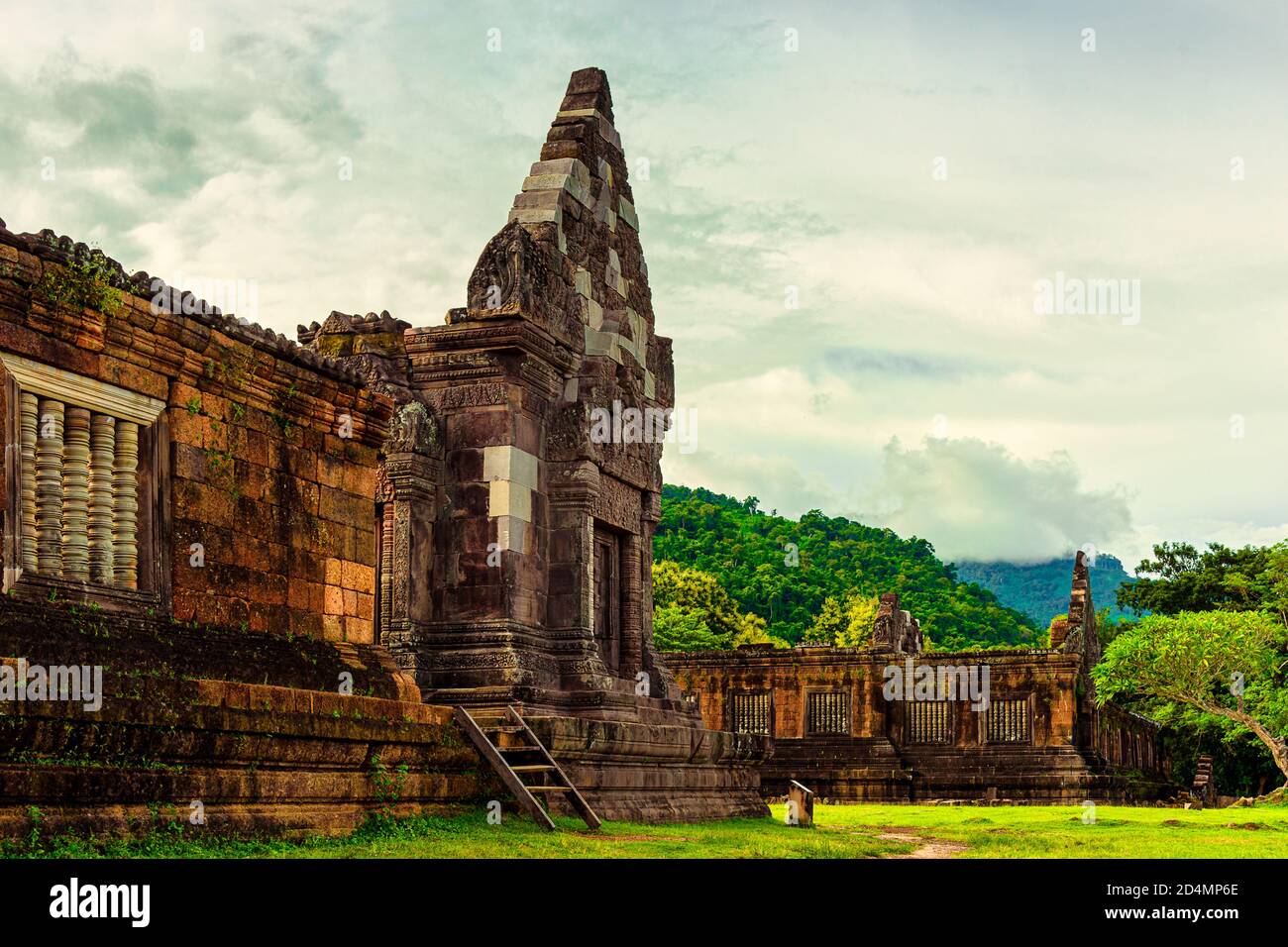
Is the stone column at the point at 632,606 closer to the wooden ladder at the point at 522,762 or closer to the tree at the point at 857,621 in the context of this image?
A: the wooden ladder at the point at 522,762

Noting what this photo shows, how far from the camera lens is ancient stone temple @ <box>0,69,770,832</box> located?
458 inches

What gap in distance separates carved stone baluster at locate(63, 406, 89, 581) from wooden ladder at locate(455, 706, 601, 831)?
4634 mm

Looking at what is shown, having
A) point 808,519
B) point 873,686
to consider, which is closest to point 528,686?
point 873,686

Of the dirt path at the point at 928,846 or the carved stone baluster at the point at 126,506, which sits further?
the dirt path at the point at 928,846

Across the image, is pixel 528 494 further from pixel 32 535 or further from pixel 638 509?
pixel 32 535

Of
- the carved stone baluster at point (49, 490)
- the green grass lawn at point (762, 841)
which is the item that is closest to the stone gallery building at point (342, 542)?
the carved stone baluster at point (49, 490)

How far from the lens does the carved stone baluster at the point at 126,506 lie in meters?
12.7

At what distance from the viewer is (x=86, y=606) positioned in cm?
1214

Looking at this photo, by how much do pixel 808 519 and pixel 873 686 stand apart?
210ft

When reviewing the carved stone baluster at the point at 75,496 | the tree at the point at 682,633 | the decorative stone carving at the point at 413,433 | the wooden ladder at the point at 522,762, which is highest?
the decorative stone carving at the point at 413,433

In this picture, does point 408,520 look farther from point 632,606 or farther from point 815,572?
point 815,572

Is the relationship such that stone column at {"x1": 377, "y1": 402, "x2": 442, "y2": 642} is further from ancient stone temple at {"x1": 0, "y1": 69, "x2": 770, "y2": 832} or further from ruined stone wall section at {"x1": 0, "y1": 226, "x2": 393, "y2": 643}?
ruined stone wall section at {"x1": 0, "y1": 226, "x2": 393, "y2": 643}

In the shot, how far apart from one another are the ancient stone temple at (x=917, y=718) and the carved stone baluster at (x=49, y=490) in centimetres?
3077
